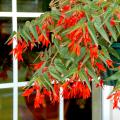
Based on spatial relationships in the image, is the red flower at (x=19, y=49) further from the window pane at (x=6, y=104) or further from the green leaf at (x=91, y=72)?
the window pane at (x=6, y=104)

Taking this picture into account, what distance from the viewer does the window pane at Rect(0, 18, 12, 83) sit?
1967 millimetres

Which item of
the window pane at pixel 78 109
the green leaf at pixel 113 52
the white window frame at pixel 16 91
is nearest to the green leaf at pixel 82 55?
the green leaf at pixel 113 52

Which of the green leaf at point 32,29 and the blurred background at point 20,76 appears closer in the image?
the green leaf at point 32,29

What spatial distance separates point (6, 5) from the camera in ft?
6.42

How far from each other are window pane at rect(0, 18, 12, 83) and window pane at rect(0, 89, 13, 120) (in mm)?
63

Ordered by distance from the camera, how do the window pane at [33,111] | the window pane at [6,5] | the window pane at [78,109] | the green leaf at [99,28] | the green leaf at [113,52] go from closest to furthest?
the green leaf at [99,28]
the green leaf at [113,52]
the window pane at [6,5]
the window pane at [33,111]
the window pane at [78,109]

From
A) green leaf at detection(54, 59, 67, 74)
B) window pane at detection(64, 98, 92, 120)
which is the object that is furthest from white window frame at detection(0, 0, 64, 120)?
green leaf at detection(54, 59, 67, 74)

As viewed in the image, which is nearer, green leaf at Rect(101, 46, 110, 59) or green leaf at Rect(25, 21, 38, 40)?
green leaf at Rect(101, 46, 110, 59)

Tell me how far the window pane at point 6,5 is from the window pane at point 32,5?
51mm

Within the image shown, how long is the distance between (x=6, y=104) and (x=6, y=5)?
520 millimetres

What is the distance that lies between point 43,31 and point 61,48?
0.31 feet

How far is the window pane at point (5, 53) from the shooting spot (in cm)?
197

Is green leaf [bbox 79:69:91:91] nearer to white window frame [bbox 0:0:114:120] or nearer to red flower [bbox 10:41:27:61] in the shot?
red flower [bbox 10:41:27:61]

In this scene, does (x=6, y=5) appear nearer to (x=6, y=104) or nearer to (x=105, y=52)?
(x=6, y=104)
